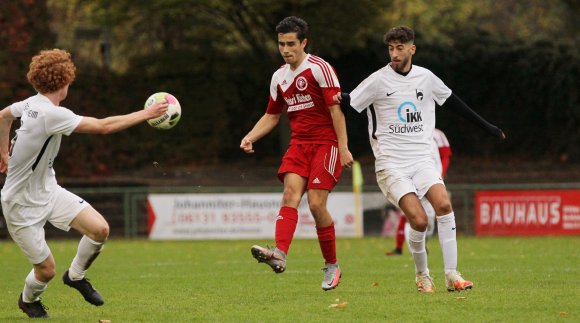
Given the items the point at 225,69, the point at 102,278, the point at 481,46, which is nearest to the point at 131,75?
the point at 225,69

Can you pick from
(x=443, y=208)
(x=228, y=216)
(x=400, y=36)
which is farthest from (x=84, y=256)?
(x=228, y=216)

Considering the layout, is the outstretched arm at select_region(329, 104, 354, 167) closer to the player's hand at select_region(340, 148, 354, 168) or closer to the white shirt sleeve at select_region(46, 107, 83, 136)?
the player's hand at select_region(340, 148, 354, 168)

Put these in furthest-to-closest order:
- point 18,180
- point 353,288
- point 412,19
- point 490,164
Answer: point 412,19, point 490,164, point 353,288, point 18,180

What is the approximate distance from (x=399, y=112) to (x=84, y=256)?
326cm

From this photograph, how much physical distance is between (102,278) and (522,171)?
19.3 meters

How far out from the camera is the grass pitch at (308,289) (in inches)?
354

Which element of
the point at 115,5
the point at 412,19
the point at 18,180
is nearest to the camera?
the point at 18,180

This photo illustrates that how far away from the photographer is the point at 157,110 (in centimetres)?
873

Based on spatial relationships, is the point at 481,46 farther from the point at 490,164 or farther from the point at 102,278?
the point at 102,278

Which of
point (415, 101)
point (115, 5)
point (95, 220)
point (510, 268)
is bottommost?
point (510, 268)

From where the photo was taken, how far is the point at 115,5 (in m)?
30.5

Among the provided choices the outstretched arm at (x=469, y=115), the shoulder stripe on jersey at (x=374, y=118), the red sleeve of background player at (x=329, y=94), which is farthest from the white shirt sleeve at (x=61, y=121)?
the outstretched arm at (x=469, y=115)

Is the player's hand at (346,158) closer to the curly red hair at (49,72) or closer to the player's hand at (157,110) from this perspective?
the player's hand at (157,110)

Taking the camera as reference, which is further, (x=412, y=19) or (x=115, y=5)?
(x=412, y=19)
